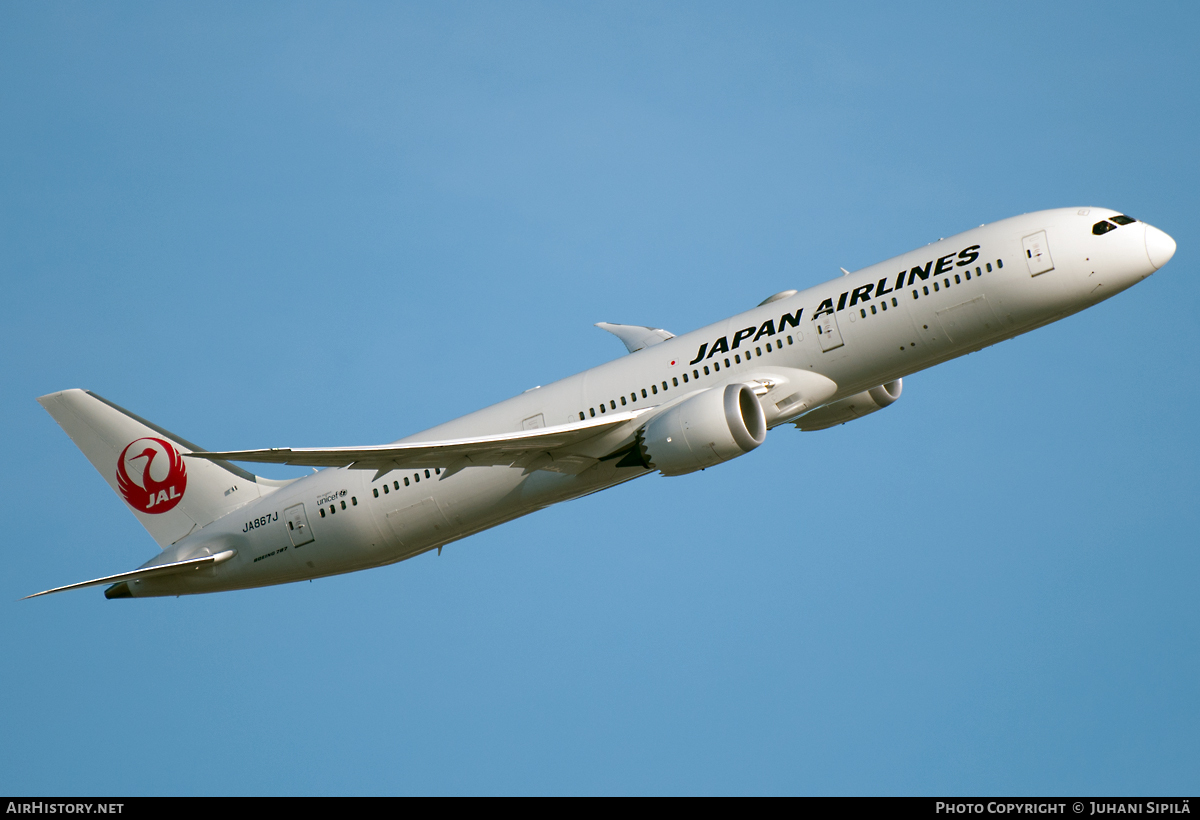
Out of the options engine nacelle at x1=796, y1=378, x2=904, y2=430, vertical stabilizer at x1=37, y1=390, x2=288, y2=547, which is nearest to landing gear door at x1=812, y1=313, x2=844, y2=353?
engine nacelle at x1=796, y1=378, x2=904, y2=430

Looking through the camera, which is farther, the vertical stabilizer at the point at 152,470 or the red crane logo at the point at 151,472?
the red crane logo at the point at 151,472

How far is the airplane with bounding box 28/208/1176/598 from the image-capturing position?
40438mm

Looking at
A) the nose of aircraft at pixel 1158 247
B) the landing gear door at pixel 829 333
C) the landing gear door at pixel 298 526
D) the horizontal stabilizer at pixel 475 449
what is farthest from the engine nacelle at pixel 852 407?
the landing gear door at pixel 298 526

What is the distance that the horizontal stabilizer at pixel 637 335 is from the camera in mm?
54531

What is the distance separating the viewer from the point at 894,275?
41.9 metres

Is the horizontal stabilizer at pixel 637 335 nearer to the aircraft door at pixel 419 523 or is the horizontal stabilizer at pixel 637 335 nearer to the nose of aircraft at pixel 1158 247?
the aircraft door at pixel 419 523

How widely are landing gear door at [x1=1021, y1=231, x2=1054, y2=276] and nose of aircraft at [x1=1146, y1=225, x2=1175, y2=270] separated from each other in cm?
311

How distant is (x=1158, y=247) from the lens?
40188 millimetres

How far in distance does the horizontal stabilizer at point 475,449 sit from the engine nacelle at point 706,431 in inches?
85.8

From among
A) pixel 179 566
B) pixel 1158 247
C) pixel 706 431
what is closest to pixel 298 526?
pixel 179 566

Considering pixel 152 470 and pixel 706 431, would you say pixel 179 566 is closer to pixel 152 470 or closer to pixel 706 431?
pixel 152 470

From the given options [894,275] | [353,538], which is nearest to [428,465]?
[353,538]

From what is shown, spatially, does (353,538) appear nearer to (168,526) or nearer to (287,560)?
(287,560)
